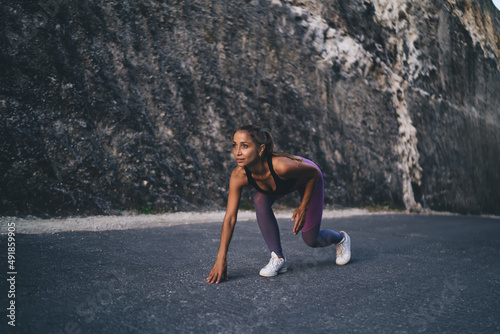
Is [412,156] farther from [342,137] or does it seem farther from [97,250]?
[97,250]

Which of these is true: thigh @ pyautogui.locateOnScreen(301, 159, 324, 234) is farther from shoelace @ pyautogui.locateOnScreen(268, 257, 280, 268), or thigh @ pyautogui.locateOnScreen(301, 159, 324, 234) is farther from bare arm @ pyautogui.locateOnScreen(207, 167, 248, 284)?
bare arm @ pyautogui.locateOnScreen(207, 167, 248, 284)

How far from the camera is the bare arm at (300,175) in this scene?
2817 mm

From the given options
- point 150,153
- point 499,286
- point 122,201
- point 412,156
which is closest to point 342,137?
point 412,156

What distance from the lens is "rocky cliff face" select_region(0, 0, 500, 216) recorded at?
6344 mm

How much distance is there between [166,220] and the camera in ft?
21.2

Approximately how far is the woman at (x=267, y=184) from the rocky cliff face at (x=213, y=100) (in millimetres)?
4095

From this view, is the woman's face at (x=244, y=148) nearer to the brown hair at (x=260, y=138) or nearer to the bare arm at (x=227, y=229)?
the brown hair at (x=260, y=138)

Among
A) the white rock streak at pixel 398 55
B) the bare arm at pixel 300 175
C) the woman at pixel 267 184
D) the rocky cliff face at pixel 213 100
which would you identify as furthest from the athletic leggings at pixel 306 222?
the white rock streak at pixel 398 55

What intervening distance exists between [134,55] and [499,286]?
7551mm

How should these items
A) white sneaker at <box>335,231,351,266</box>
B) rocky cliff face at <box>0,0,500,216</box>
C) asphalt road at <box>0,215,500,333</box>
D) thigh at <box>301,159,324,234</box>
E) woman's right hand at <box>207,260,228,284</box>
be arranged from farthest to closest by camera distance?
rocky cliff face at <box>0,0,500,216</box>
white sneaker at <box>335,231,351,266</box>
thigh at <box>301,159,324,234</box>
woman's right hand at <box>207,260,228,284</box>
asphalt road at <box>0,215,500,333</box>

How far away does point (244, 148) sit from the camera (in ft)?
8.98

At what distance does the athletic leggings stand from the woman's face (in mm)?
395

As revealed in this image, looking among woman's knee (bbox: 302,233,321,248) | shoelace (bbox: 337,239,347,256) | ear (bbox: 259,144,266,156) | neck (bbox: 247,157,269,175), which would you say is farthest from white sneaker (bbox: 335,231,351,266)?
ear (bbox: 259,144,266,156)

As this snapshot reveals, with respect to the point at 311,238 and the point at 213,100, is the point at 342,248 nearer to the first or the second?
the point at 311,238
